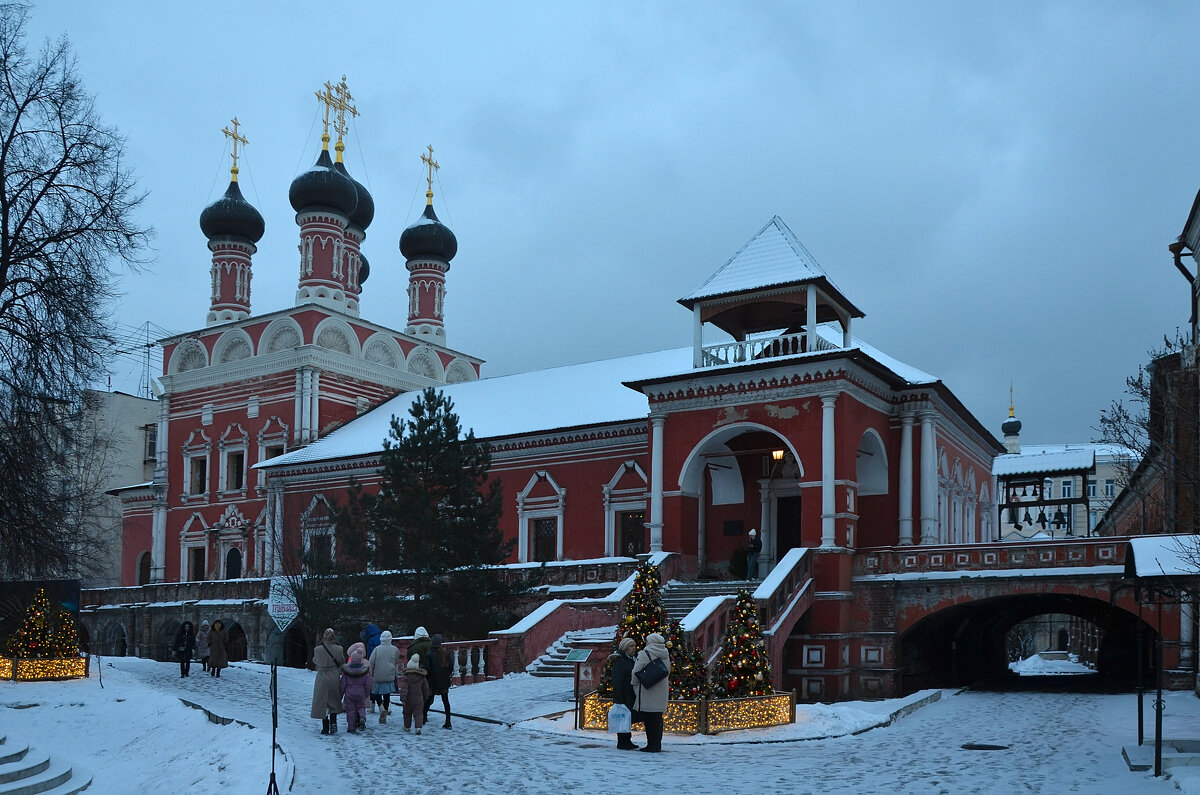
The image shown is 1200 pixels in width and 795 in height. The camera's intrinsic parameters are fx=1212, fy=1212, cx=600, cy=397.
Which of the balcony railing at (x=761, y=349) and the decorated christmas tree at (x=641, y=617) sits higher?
the balcony railing at (x=761, y=349)

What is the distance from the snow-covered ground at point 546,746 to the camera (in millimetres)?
11312

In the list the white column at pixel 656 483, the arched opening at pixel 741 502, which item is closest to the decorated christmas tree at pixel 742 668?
the white column at pixel 656 483

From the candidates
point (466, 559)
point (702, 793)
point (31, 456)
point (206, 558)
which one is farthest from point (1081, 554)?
point (206, 558)

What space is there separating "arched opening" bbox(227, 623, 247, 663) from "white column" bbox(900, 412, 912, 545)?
17.7 metres

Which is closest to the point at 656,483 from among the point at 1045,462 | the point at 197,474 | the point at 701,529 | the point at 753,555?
the point at 701,529

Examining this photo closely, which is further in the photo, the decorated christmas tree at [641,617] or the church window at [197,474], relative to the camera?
the church window at [197,474]

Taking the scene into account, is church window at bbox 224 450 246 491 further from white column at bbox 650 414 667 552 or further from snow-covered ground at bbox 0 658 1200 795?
white column at bbox 650 414 667 552

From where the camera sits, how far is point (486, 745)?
14289mm

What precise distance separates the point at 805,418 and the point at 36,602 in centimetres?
1510

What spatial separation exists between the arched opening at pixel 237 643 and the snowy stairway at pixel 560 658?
1330 cm

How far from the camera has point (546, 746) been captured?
1441 cm

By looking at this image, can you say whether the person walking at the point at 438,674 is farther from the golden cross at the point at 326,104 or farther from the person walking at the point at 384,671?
the golden cross at the point at 326,104

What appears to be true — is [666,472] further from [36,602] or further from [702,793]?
[702,793]

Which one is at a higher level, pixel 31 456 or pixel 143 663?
pixel 31 456
